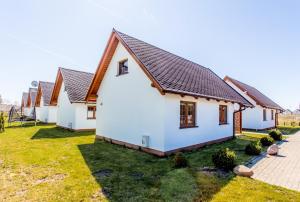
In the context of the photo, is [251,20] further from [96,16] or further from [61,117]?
[61,117]

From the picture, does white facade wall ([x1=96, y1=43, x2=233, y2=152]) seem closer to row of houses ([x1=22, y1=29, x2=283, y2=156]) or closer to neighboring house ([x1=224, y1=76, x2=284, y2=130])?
row of houses ([x1=22, y1=29, x2=283, y2=156])

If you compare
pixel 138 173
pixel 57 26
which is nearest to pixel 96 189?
pixel 138 173

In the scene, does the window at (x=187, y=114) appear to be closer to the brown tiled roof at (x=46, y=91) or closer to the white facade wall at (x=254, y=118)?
the white facade wall at (x=254, y=118)

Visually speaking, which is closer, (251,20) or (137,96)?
(137,96)

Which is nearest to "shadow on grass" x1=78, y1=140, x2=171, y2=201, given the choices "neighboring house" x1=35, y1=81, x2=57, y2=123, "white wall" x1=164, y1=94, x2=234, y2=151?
"white wall" x1=164, y1=94, x2=234, y2=151

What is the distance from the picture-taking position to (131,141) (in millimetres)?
10617

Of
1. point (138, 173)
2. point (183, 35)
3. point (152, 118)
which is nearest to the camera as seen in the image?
point (138, 173)

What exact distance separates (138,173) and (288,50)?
61.0ft

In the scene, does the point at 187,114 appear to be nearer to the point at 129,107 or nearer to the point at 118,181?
the point at 129,107

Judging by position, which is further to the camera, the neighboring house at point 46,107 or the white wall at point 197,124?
the neighboring house at point 46,107

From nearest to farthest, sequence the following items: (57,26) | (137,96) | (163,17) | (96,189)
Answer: (96,189) → (137,96) → (163,17) → (57,26)

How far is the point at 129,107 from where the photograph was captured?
10961 millimetres

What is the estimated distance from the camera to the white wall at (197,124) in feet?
29.5

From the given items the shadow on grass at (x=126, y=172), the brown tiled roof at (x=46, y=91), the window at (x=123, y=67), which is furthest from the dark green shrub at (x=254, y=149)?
the brown tiled roof at (x=46, y=91)
